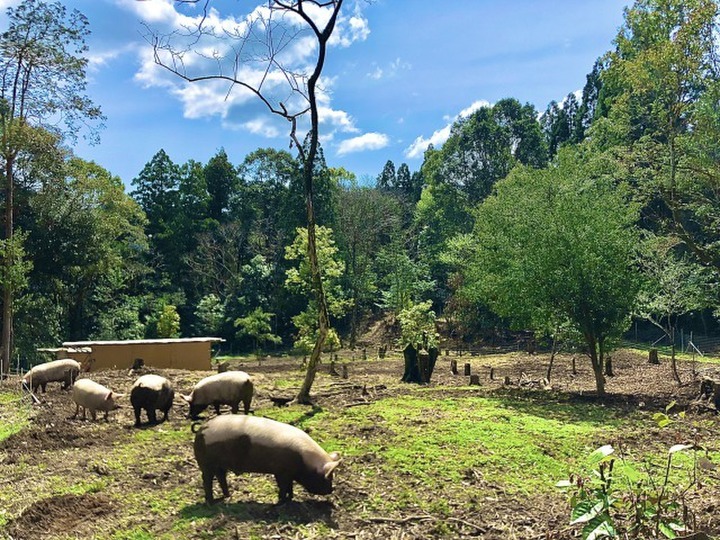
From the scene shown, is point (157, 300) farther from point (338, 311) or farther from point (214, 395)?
point (214, 395)

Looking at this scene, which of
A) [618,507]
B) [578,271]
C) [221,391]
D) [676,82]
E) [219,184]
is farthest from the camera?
→ [219,184]

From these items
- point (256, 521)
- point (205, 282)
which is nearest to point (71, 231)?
point (205, 282)

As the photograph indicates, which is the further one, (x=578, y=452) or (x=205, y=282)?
(x=205, y=282)

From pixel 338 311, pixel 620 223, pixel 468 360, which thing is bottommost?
pixel 468 360

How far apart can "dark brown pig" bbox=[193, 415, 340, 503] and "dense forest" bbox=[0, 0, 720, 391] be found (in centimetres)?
1160

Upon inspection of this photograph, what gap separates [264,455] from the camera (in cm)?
651

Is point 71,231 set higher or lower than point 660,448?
higher

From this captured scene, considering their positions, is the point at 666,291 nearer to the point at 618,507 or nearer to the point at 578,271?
the point at 578,271

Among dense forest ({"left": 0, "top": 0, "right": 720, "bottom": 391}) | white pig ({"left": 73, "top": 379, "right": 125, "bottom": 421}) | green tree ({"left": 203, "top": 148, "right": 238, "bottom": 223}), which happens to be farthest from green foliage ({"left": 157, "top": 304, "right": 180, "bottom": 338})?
white pig ({"left": 73, "top": 379, "right": 125, "bottom": 421})

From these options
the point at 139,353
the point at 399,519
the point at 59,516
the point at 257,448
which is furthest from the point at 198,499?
the point at 139,353

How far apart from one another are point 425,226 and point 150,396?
4525 centimetres

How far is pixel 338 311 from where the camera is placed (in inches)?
1251

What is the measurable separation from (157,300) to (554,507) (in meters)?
41.5

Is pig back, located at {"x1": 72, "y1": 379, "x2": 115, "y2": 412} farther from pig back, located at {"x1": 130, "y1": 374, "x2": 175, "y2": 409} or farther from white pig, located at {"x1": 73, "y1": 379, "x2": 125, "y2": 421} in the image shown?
pig back, located at {"x1": 130, "y1": 374, "x2": 175, "y2": 409}
